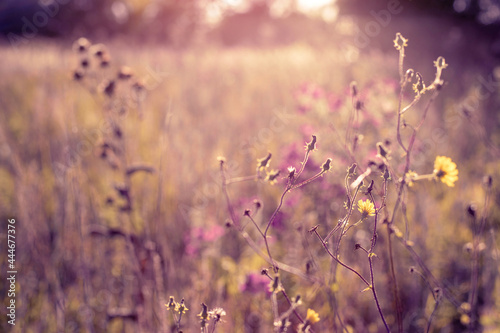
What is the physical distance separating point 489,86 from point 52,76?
506 centimetres

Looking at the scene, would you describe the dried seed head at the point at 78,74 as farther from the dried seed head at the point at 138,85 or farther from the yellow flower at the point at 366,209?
the yellow flower at the point at 366,209

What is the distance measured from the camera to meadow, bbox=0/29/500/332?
92cm

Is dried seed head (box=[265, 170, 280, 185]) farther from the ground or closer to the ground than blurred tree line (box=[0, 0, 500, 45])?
closer to the ground

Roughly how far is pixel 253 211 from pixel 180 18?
4.71 meters

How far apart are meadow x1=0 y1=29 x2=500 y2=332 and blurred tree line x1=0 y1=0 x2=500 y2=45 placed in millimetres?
833

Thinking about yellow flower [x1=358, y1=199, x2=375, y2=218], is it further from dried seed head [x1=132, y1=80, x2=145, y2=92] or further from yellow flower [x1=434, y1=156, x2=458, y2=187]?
dried seed head [x1=132, y1=80, x2=145, y2=92]

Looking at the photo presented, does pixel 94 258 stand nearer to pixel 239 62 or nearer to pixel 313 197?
pixel 313 197

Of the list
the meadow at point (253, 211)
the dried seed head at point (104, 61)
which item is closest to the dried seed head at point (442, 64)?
the meadow at point (253, 211)

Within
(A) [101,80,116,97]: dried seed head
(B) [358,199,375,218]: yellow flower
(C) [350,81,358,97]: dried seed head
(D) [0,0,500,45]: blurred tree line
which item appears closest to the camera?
(B) [358,199,375,218]: yellow flower

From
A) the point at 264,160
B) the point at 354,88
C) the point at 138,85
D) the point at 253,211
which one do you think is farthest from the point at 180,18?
the point at 264,160

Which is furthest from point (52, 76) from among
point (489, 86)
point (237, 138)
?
point (489, 86)

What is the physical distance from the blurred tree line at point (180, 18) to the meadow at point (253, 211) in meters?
0.83

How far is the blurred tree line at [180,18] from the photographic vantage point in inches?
186

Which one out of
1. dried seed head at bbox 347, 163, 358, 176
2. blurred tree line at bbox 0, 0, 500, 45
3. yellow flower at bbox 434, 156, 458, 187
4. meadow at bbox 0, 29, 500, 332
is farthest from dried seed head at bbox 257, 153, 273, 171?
blurred tree line at bbox 0, 0, 500, 45
